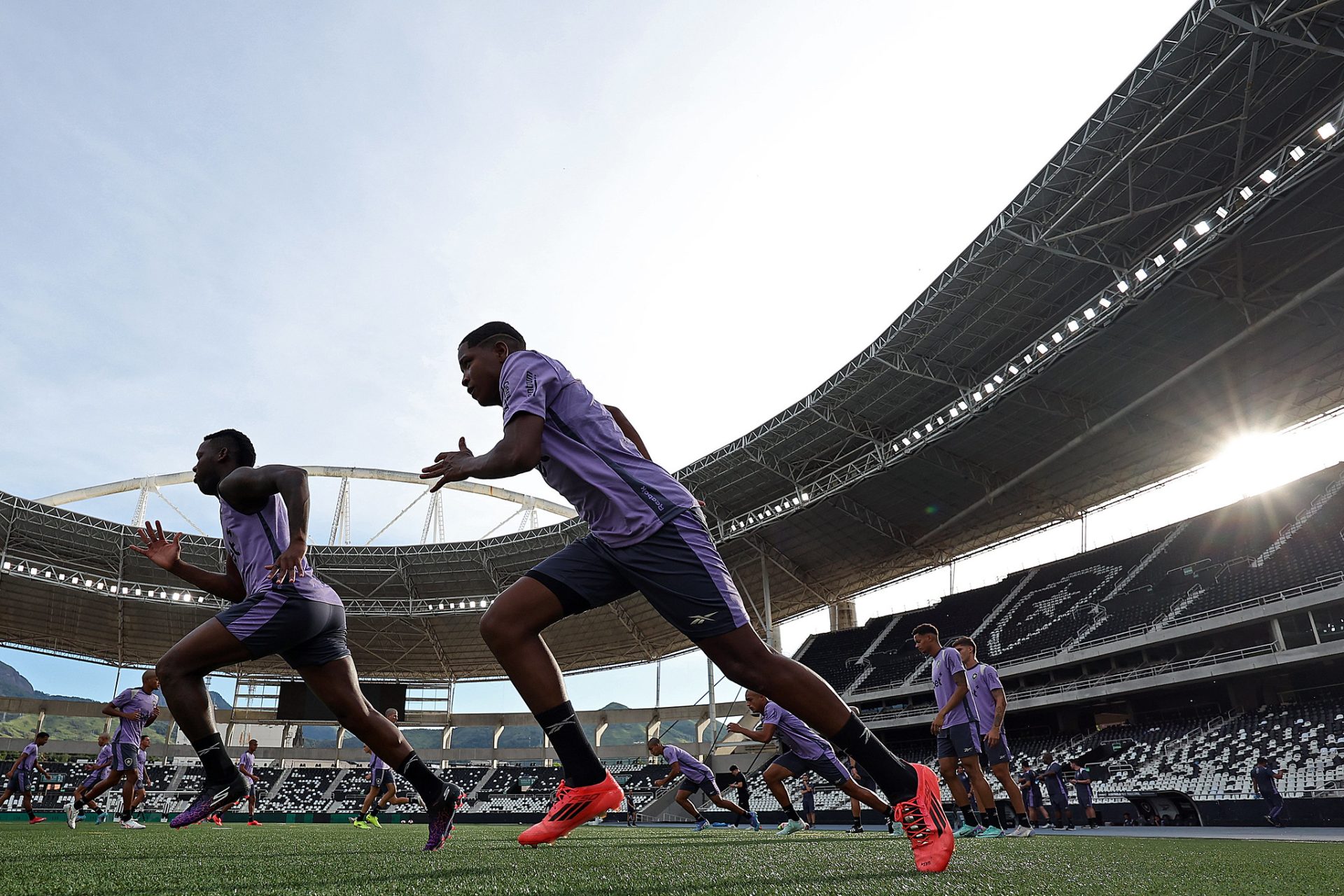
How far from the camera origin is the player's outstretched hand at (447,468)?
8.79ft

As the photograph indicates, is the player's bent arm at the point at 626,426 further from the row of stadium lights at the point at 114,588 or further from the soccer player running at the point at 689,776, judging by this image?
the row of stadium lights at the point at 114,588

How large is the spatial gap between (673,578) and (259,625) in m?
2.22

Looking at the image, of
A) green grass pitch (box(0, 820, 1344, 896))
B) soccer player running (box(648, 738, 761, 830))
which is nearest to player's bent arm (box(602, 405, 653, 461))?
green grass pitch (box(0, 820, 1344, 896))

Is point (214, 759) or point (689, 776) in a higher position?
point (214, 759)

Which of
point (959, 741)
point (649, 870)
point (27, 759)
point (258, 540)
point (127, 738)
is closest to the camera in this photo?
point (649, 870)

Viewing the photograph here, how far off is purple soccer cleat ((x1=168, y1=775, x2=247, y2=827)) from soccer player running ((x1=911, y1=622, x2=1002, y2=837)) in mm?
5100

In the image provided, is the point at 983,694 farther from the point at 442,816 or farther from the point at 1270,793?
the point at 1270,793

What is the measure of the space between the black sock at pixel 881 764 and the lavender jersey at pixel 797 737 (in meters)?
6.14

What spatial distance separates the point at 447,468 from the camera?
2725mm

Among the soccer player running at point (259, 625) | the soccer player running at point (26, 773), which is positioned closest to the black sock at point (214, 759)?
the soccer player running at point (259, 625)

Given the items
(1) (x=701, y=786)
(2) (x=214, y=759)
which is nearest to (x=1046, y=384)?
(1) (x=701, y=786)

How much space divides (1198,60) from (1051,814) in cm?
1432

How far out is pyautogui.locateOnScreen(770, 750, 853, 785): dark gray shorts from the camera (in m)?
8.34

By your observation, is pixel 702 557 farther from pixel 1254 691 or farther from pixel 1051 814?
pixel 1254 691
